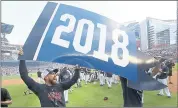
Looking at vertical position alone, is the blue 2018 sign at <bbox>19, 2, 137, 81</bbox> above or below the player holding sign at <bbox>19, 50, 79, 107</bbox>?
above


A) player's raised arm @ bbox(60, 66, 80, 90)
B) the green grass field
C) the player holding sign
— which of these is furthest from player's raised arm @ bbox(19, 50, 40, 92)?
the green grass field

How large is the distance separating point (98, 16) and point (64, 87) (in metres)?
0.89

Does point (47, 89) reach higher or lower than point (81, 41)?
lower

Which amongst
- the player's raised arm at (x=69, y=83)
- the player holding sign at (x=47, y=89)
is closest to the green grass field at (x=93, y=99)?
the player's raised arm at (x=69, y=83)

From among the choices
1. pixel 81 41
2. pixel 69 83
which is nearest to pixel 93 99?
pixel 69 83

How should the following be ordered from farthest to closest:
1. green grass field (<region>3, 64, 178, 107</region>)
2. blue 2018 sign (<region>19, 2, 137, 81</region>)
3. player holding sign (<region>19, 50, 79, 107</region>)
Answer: green grass field (<region>3, 64, 178, 107</region>) < blue 2018 sign (<region>19, 2, 137, 81</region>) < player holding sign (<region>19, 50, 79, 107</region>)

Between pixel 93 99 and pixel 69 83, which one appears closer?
pixel 69 83

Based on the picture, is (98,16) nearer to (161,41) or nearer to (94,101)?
(161,41)

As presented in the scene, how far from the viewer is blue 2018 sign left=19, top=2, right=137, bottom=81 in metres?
3.69

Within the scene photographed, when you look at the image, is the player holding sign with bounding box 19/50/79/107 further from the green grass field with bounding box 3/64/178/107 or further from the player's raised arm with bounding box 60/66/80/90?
the green grass field with bounding box 3/64/178/107

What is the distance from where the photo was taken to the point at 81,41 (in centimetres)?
373

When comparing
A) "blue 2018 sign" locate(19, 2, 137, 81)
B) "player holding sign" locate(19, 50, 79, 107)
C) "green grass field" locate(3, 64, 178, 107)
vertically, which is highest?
"blue 2018 sign" locate(19, 2, 137, 81)

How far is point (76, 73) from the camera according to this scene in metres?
3.80

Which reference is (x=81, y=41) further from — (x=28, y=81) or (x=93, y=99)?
(x=93, y=99)
